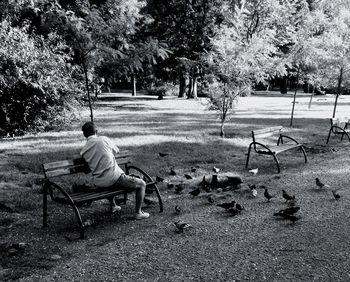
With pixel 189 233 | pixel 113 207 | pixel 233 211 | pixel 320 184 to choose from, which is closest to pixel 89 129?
pixel 113 207

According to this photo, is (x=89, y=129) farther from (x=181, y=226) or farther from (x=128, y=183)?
(x=181, y=226)

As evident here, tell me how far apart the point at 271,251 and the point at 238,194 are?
2.30 meters

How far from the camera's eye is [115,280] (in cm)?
366

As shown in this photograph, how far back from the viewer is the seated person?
16.5ft

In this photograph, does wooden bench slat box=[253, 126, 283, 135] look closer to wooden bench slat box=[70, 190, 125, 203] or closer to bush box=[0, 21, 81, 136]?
wooden bench slat box=[70, 190, 125, 203]

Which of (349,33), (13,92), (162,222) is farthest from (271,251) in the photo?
(349,33)

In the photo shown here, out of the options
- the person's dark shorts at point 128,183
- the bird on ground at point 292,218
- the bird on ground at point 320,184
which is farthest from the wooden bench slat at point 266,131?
the person's dark shorts at point 128,183

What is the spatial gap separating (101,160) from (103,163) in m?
0.05

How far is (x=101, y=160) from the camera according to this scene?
16.6 feet

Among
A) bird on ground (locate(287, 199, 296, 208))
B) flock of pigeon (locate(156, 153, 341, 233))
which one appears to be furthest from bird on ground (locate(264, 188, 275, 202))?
bird on ground (locate(287, 199, 296, 208))

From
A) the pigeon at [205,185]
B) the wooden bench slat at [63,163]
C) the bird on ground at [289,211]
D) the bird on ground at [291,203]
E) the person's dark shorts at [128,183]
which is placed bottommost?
the pigeon at [205,185]

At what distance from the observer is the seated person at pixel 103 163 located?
503 cm

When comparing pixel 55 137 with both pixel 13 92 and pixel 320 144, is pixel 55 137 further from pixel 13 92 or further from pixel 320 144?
pixel 320 144

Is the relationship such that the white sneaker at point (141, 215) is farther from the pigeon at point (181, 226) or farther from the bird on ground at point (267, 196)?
the bird on ground at point (267, 196)
